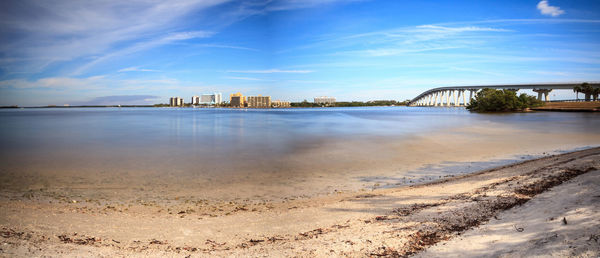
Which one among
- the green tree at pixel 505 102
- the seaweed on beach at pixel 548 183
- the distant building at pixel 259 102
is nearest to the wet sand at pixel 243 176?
the seaweed on beach at pixel 548 183

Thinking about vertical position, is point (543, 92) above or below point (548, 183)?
above

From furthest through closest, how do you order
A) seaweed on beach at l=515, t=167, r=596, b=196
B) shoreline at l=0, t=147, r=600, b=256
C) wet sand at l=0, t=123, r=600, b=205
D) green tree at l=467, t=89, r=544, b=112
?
green tree at l=467, t=89, r=544, b=112 → wet sand at l=0, t=123, r=600, b=205 → seaweed on beach at l=515, t=167, r=596, b=196 → shoreline at l=0, t=147, r=600, b=256

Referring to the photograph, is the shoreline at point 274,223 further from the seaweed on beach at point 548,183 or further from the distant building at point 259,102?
the distant building at point 259,102

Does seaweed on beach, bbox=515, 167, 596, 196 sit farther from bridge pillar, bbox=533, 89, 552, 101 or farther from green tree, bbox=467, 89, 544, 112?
bridge pillar, bbox=533, 89, 552, 101

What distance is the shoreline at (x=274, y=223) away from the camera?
3.72 m

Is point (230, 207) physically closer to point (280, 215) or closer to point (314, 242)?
point (280, 215)

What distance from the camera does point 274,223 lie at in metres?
4.69

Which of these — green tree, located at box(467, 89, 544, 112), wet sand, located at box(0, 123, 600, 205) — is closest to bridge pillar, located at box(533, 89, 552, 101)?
green tree, located at box(467, 89, 544, 112)

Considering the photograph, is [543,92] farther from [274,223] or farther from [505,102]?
[274,223]

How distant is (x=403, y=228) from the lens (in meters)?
4.06

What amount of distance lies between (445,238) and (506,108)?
211 feet

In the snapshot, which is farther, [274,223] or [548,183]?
[548,183]

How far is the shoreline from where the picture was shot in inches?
146

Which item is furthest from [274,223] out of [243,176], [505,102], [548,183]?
[505,102]
